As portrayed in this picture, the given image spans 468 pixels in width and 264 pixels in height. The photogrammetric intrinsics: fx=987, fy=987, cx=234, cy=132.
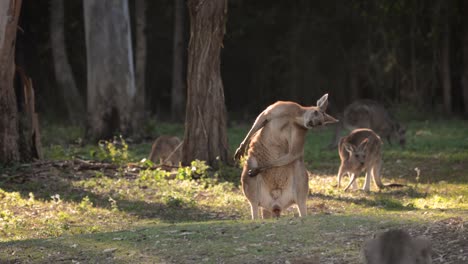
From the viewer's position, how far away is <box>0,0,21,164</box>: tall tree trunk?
15133 millimetres

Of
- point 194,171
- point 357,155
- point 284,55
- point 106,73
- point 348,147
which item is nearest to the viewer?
point 194,171

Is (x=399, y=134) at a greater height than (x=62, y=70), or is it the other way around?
(x=62, y=70)

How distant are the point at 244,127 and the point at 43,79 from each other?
821 centimetres

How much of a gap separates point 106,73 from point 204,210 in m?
9.72

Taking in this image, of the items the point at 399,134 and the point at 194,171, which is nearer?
the point at 194,171

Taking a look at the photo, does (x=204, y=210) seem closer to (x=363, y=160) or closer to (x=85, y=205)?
(x=85, y=205)

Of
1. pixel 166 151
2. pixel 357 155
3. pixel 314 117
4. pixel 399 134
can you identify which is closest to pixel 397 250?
pixel 314 117

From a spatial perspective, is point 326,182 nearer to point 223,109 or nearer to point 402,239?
point 223,109

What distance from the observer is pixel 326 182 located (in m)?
15.9

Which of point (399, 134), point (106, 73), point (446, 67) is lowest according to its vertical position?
point (399, 134)

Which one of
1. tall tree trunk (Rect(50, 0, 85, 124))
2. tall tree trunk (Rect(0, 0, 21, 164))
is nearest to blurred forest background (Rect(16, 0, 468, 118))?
tall tree trunk (Rect(50, 0, 85, 124))

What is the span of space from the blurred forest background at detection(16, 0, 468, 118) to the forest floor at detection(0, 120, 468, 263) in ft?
19.7

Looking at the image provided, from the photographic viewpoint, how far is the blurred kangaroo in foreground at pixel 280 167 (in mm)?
10945

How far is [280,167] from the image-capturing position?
36.0 feet
